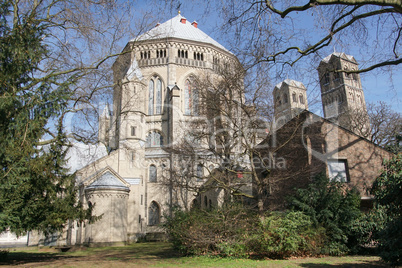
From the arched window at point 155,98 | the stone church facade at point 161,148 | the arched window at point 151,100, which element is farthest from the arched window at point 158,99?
the arched window at point 151,100

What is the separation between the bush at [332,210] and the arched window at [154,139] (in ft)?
87.0

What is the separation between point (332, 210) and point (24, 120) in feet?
38.4

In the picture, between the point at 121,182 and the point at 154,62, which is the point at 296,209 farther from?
the point at 154,62

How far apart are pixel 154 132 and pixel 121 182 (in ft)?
32.4

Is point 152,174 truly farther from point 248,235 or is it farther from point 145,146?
point 248,235

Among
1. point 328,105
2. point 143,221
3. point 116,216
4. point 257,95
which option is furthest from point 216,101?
point 328,105

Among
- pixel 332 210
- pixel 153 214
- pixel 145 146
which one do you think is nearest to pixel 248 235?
pixel 332 210

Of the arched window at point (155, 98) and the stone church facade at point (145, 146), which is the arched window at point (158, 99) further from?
the stone church facade at point (145, 146)

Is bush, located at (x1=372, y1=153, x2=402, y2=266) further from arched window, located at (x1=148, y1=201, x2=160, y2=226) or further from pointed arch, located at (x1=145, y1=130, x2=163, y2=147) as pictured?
pointed arch, located at (x1=145, y1=130, x2=163, y2=147)

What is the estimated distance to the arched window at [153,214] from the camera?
1345 inches

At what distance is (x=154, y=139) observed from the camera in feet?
127

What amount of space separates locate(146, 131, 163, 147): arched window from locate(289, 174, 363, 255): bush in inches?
1044

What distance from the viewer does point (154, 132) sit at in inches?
1531

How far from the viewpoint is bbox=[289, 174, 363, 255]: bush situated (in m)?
12.2
